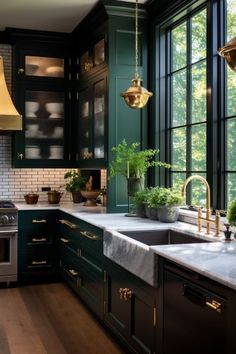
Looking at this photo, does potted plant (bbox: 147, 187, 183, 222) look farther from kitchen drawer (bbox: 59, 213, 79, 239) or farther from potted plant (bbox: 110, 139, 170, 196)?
kitchen drawer (bbox: 59, 213, 79, 239)

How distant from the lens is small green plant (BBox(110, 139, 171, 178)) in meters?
4.28

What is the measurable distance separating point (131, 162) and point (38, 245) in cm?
160

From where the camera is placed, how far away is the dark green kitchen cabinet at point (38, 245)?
5.08 meters

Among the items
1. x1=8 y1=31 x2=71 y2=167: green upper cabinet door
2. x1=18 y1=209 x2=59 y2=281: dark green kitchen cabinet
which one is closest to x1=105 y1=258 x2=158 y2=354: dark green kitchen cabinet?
x1=18 y1=209 x2=59 y2=281: dark green kitchen cabinet

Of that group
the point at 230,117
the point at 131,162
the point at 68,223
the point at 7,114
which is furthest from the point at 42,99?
the point at 230,117

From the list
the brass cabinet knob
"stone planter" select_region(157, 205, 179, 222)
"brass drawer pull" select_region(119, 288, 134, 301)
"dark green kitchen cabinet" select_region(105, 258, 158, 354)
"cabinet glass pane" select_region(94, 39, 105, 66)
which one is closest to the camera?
"dark green kitchen cabinet" select_region(105, 258, 158, 354)

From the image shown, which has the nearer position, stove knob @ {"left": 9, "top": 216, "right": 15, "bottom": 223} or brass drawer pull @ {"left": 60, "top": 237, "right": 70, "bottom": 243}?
brass drawer pull @ {"left": 60, "top": 237, "right": 70, "bottom": 243}

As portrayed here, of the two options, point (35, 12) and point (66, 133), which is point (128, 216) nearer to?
point (66, 133)

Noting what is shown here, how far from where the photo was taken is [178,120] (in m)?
4.42

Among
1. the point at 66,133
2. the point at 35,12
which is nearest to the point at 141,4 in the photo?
the point at 35,12

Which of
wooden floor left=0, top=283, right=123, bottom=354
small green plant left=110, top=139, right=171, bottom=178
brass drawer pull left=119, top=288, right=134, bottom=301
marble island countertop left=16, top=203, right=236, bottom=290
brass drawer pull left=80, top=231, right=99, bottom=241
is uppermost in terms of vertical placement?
small green plant left=110, top=139, right=171, bottom=178

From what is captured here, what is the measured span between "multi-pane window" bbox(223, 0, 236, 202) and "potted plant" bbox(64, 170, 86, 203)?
2.21 metres

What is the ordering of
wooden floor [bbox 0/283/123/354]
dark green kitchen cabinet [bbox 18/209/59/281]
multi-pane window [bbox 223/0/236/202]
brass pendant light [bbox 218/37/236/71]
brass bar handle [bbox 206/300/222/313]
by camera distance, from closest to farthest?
brass pendant light [bbox 218/37/236/71] < brass bar handle [bbox 206/300/222/313] < wooden floor [bbox 0/283/123/354] < multi-pane window [bbox 223/0/236/202] < dark green kitchen cabinet [bbox 18/209/59/281]

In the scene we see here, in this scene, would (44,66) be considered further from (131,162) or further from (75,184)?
(131,162)
